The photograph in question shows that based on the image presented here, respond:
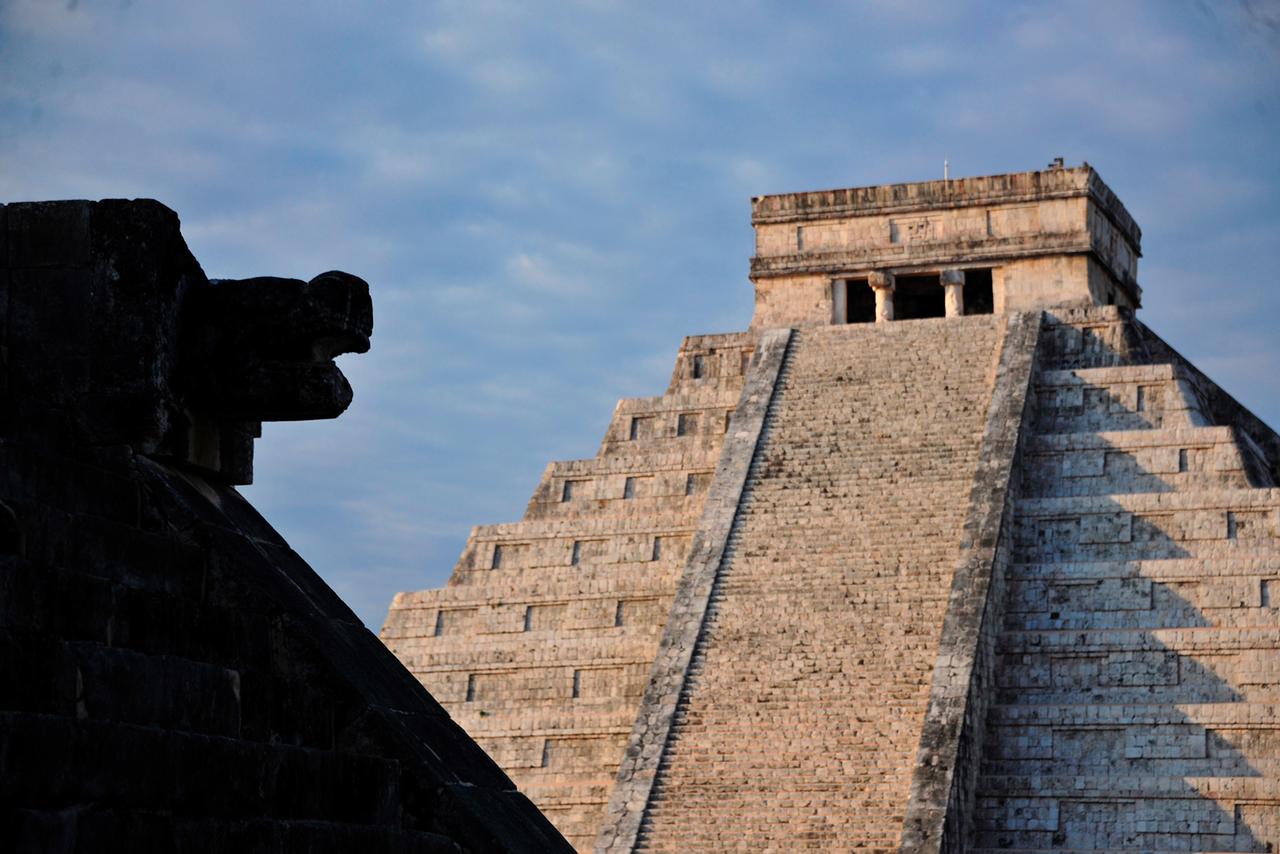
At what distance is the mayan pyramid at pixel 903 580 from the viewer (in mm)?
17375

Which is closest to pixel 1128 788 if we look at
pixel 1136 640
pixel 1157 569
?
pixel 1136 640

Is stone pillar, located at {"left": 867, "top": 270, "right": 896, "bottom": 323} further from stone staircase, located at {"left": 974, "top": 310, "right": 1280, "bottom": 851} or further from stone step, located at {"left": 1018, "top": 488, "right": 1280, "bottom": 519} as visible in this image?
stone step, located at {"left": 1018, "top": 488, "right": 1280, "bottom": 519}

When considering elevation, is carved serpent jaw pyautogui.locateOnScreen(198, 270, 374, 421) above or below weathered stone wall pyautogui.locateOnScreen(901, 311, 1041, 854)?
below

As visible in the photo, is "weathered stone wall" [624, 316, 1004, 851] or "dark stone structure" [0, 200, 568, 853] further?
"weathered stone wall" [624, 316, 1004, 851]

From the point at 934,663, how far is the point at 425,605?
5.98 m

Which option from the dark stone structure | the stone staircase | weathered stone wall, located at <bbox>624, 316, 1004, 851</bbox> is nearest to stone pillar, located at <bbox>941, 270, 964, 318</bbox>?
weathered stone wall, located at <bbox>624, 316, 1004, 851</bbox>

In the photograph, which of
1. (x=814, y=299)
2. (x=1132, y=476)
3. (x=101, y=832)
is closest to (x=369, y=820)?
(x=101, y=832)

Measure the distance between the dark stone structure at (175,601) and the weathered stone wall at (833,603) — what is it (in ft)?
32.1

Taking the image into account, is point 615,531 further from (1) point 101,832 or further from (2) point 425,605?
(1) point 101,832

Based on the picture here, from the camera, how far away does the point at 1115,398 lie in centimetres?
2111

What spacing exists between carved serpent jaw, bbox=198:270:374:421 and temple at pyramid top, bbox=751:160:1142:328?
17474mm

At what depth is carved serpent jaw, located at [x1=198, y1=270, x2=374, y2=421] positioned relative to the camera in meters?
6.73

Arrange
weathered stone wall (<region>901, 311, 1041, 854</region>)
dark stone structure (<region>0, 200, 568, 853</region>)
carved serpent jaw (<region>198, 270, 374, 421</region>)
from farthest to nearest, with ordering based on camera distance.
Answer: weathered stone wall (<region>901, 311, 1041, 854</region>), carved serpent jaw (<region>198, 270, 374, 421</region>), dark stone structure (<region>0, 200, 568, 853</region>)

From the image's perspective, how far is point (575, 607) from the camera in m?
20.9
